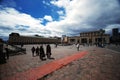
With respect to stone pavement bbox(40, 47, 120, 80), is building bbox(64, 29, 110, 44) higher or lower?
higher

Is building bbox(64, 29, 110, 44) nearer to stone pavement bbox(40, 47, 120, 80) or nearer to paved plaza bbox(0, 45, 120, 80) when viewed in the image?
paved plaza bbox(0, 45, 120, 80)

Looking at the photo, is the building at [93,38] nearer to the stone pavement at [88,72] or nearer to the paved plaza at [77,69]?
the paved plaza at [77,69]

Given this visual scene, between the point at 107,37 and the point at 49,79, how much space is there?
2971 inches

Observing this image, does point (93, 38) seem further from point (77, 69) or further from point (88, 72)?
point (88, 72)

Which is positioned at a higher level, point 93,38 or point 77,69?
point 93,38

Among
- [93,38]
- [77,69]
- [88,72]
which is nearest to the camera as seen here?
[88,72]

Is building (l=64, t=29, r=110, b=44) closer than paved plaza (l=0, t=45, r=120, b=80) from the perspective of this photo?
No

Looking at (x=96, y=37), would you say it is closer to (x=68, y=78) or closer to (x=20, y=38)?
(x=20, y=38)

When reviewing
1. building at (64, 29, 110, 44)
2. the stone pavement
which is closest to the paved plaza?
the stone pavement

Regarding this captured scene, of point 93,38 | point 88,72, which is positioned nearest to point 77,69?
point 88,72

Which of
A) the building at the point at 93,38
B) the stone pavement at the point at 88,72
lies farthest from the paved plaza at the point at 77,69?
the building at the point at 93,38

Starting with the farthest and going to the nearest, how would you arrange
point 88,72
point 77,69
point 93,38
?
1. point 93,38
2. point 77,69
3. point 88,72

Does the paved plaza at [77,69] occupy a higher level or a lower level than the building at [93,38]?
lower

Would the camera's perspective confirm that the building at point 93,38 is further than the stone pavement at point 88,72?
Yes
